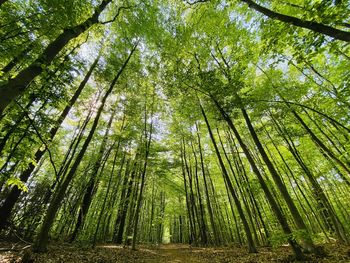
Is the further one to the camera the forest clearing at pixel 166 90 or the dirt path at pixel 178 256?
the dirt path at pixel 178 256

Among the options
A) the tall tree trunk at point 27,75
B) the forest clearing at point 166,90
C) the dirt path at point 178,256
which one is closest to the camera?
the tall tree trunk at point 27,75

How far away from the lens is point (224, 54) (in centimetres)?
898

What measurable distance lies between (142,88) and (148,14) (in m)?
5.37

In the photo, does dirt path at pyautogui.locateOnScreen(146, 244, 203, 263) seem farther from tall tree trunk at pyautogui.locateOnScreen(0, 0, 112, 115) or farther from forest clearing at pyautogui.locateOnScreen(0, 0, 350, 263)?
tall tree trunk at pyautogui.locateOnScreen(0, 0, 112, 115)

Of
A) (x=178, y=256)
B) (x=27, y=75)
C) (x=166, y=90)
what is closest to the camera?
(x=27, y=75)

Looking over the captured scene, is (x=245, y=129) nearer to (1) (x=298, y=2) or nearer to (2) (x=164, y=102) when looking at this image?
(2) (x=164, y=102)

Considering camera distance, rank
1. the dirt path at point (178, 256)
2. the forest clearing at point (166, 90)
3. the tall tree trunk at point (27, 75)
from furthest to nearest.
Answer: the dirt path at point (178, 256) < the forest clearing at point (166, 90) < the tall tree trunk at point (27, 75)

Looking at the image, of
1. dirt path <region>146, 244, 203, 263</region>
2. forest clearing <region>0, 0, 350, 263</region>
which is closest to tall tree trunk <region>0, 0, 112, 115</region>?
forest clearing <region>0, 0, 350, 263</region>

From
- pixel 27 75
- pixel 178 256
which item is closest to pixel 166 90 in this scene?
pixel 27 75

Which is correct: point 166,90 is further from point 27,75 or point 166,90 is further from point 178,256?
point 178,256

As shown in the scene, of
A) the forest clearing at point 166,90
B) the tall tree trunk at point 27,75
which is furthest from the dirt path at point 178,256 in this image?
the tall tree trunk at point 27,75

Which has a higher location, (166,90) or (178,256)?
(166,90)

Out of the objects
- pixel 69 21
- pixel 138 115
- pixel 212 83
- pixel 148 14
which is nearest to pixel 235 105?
pixel 212 83

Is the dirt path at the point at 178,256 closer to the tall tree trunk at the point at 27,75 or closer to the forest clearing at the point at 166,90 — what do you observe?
the forest clearing at the point at 166,90
